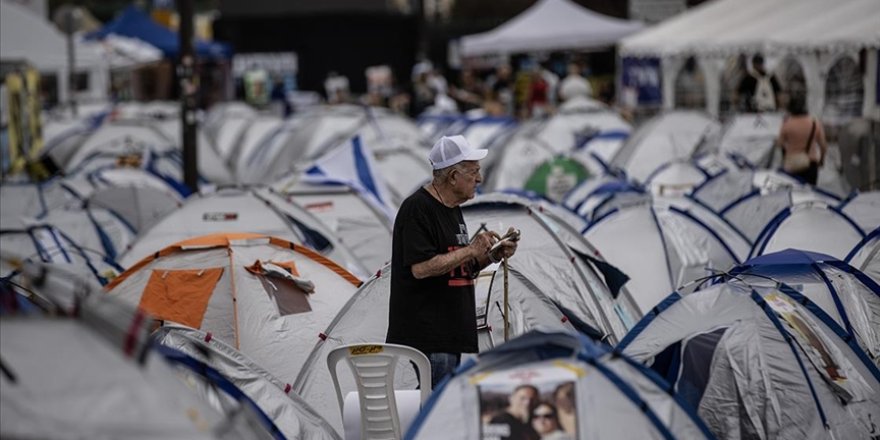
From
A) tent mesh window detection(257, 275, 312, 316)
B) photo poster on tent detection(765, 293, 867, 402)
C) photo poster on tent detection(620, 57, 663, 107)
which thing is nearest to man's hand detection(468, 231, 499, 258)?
photo poster on tent detection(765, 293, 867, 402)

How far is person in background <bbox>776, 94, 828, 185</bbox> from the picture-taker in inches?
523

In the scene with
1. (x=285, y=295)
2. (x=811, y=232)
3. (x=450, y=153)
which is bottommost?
(x=285, y=295)

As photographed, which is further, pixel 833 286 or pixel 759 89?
pixel 759 89

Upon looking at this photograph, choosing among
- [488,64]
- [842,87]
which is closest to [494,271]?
[842,87]

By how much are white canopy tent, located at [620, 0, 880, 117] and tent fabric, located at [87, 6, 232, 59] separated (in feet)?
58.3

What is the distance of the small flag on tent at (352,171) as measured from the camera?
1370 centimetres

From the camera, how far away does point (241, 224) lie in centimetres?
1200

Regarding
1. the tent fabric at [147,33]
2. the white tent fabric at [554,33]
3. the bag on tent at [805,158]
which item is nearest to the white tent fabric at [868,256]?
the bag on tent at [805,158]

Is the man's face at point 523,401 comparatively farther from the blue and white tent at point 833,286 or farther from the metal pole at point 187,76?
the metal pole at point 187,76

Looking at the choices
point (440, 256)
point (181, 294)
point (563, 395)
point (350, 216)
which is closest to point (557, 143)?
point (350, 216)

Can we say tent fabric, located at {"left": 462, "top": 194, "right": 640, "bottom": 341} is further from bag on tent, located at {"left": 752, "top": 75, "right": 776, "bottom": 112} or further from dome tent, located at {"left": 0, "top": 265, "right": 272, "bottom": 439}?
bag on tent, located at {"left": 752, "top": 75, "right": 776, "bottom": 112}

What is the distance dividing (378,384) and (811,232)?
16.5ft

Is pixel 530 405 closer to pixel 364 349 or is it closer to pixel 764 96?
pixel 364 349

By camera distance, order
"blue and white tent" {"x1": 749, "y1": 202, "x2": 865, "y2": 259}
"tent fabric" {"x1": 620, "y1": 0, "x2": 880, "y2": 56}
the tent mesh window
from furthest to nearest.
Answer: "tent fabric" {"x1": 620, "y1": 0, "x2": 880, "y2": 56}
"blue and white tent" {"x1": 749, "y1": 202, "x2": 865, "y2": 259}
the tent mesh window
